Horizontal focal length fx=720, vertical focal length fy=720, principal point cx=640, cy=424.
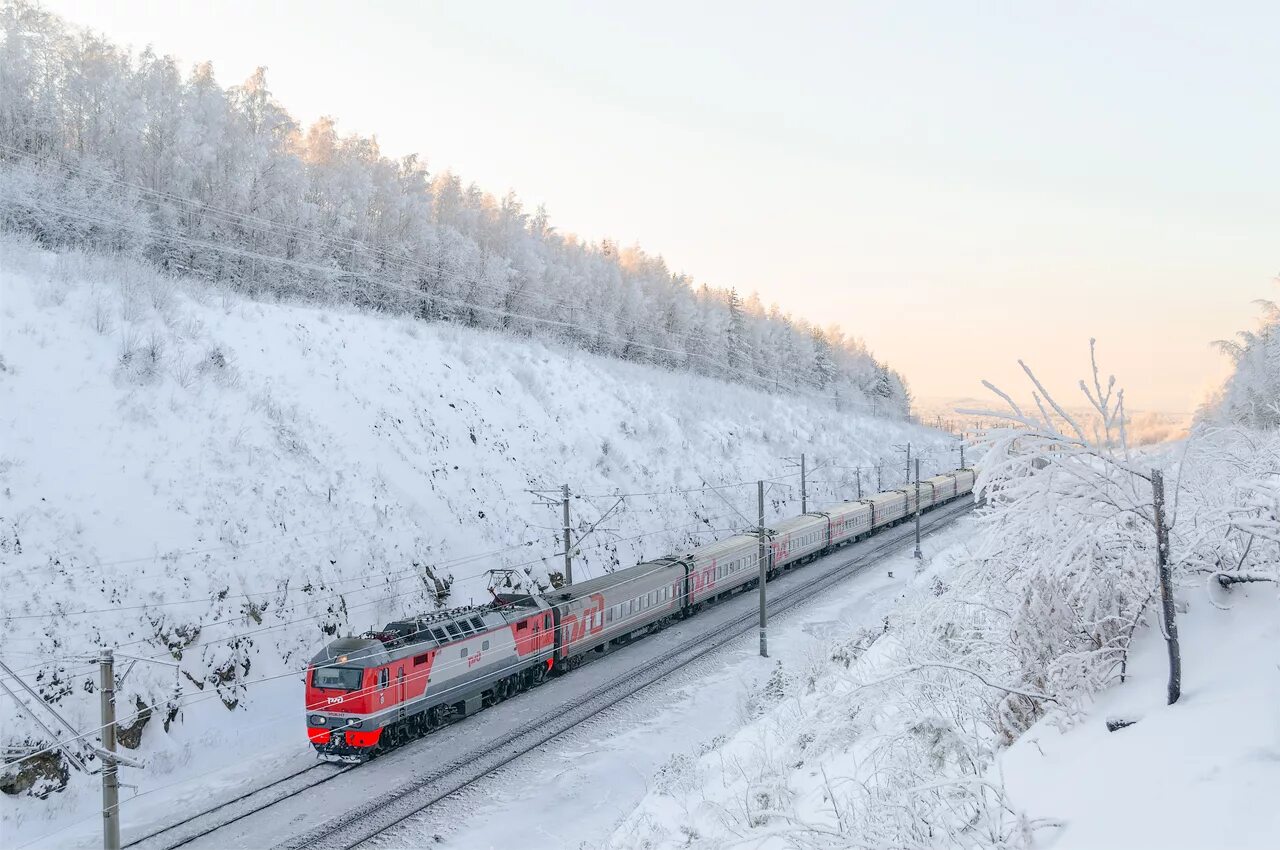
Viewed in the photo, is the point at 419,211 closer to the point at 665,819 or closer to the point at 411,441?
the point at 411,441

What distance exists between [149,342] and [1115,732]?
1191 inches

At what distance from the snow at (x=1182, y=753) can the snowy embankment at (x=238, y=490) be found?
63.4ft

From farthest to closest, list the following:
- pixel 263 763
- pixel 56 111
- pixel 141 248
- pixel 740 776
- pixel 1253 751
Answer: pixel 56 111
pixel 141 248
pixel 263 763
pixel 740 776
pixel 1253 751

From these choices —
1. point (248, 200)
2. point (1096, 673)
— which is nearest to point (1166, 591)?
point (1096, 673)

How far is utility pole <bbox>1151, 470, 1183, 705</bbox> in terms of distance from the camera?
5.33 m

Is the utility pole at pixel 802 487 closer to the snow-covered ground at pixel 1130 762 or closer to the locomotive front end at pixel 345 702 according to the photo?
the locomotive front end at pixel 345 702

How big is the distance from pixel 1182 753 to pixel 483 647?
733 inches

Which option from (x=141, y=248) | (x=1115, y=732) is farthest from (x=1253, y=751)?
(x=141, y=248)

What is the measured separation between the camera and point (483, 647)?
20938 mm

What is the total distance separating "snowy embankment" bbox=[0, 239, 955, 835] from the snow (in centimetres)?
1933

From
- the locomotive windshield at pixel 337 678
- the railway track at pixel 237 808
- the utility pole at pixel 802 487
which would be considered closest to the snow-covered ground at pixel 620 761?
the railway track at pixel 237 808

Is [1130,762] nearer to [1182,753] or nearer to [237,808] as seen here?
[1182,753]

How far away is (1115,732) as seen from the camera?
17.8 feet

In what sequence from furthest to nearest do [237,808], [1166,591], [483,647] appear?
1. [483,647]
2. [237,808]
3. [1166,591]
